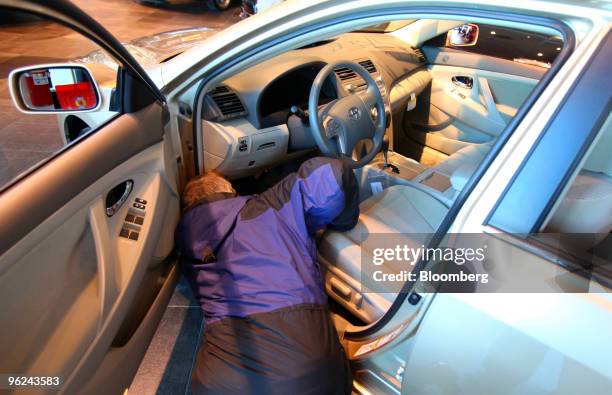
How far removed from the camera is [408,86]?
2729 millimetres

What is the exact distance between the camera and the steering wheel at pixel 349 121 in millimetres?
1812

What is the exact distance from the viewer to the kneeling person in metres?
1.27

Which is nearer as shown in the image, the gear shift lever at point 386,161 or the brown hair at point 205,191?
the brown hair at point 205,191

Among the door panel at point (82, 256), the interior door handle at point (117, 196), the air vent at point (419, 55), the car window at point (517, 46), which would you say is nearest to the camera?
the door panel at point (82, 256)

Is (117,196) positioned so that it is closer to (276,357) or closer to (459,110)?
(276,357)

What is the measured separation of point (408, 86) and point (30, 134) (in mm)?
2818

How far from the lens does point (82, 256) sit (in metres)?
0.97

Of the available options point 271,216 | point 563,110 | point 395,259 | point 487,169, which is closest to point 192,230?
point 271,216

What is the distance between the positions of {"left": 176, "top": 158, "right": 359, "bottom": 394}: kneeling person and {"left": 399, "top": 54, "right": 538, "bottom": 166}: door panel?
1671 mm

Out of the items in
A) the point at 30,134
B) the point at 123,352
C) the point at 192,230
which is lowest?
the point at 30,134

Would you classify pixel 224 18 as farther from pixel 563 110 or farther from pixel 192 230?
pixel 563 110

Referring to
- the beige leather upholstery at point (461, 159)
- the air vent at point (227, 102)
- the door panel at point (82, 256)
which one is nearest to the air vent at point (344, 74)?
the air vent at point (227, 102)

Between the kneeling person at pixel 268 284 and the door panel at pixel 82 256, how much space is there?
0.21 m

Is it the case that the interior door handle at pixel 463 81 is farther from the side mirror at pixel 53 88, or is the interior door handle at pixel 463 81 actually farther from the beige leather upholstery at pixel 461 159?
the side mirror at pixel 53 88
